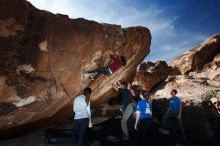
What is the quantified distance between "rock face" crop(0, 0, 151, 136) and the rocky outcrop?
26708 mm

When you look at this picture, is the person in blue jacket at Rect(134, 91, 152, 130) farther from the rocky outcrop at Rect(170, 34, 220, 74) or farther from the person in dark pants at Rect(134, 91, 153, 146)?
the rocky outcrop at Rect(170, 34, 220, 74)

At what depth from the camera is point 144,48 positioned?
1454cm

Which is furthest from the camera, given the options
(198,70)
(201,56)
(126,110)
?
(201,56)

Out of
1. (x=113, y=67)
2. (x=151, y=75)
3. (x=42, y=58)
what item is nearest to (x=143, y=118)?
(x=113, y=67)

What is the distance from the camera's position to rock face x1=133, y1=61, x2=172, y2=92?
2734 cm

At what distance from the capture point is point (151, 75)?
91.2 feet

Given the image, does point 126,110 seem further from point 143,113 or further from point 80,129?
point 80,129

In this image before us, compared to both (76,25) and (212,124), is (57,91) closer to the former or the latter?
(76,25)

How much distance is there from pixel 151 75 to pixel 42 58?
62.1 feet

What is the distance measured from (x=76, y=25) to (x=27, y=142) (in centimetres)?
449

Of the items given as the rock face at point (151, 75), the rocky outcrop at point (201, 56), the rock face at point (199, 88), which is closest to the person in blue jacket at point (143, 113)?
the rock face at point (199, 88)

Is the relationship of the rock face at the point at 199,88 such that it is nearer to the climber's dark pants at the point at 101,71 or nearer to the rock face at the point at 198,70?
the rock face at the point at 198,70

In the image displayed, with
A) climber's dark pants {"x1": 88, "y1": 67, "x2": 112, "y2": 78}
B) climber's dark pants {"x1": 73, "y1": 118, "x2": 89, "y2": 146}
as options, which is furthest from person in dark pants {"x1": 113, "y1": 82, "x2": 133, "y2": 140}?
climber's dark pants {"x1": 73, "y1": 118, "x2": 89, "y2": 146}

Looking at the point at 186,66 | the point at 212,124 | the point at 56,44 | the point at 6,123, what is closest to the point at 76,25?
the point at 56,44
